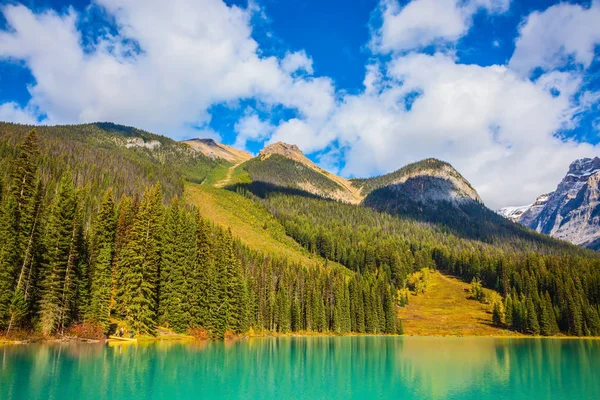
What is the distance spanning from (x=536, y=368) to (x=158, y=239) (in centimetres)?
5878

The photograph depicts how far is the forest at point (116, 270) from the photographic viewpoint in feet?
164

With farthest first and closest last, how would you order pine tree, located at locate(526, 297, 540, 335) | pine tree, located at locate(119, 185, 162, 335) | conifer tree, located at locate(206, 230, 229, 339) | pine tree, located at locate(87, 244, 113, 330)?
pine tree, located at locate(526, 297, 540, 335)
conifer tree, located at locate(206, 230, 229, 339)
pine tree, located at locate(119, 185, 162, 335)
pine tree, located at locate(87, 244, 113, 330)

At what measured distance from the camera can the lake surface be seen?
95.5 feet

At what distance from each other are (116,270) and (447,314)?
404 ft

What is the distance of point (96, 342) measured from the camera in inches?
2165

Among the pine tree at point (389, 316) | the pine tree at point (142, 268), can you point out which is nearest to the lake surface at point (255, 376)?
the pine tree at point (142, 268)

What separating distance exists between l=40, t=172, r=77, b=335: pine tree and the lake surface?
5130mm

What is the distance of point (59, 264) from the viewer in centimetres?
5350

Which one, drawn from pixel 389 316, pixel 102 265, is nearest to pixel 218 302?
pixel 102 265

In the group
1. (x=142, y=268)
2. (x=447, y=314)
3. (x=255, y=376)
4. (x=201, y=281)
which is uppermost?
(x=142, y=268)

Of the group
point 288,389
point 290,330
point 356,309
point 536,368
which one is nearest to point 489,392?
point 288,389

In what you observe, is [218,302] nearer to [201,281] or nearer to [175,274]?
[201,281]

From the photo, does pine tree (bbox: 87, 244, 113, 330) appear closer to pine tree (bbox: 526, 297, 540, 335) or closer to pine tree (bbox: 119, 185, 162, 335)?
pine tree (bbox: 119, 185, 162, 335)

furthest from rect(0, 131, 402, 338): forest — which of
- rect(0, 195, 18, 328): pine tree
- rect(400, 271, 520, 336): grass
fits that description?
rect(400, 271, 520, 336): grass
